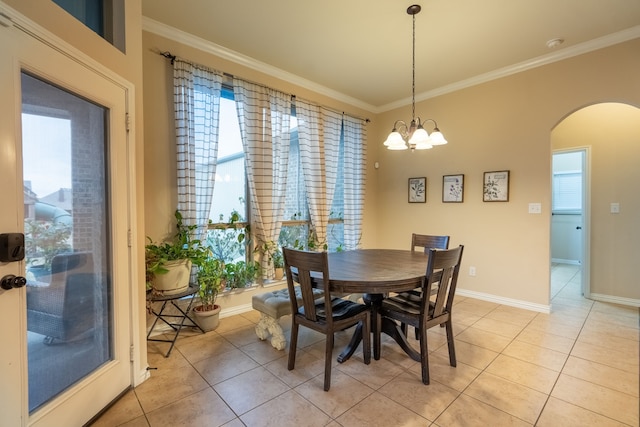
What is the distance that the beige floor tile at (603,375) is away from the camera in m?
1.93

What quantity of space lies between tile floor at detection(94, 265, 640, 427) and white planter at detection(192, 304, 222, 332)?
0.25ft

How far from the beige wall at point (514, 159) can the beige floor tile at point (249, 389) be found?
2989mm

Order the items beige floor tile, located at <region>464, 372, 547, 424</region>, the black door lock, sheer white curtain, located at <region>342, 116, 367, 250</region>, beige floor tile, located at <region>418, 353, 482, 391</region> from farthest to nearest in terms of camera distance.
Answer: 1. sheer white curtain, located at <region>342, 116, 367, 250</region>
2. beige floor tile, located at <region>418, 353, 482, 391</region>
3. beige floor tile, located at <region>464, 372, 547, 424</region>
4. the black door lock

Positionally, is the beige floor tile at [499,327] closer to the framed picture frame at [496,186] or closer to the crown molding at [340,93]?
the framed picture frame at [496,186]

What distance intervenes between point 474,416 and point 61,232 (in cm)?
244

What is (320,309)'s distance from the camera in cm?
215

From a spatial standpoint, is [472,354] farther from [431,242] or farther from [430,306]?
[431,242]

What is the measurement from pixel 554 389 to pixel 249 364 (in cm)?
208

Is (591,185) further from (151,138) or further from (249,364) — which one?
(151,138)

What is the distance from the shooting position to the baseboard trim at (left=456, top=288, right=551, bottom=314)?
3.31m

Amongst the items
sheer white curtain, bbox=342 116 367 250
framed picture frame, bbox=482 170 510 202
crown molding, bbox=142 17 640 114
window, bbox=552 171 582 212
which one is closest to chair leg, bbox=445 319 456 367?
framed picture frame, bbox=482 170 510 202

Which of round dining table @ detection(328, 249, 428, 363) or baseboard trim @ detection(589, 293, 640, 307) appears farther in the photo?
baseboard trim @ detection(589, 293, 640, 307)

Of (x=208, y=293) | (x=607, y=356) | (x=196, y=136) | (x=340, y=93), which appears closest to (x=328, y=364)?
(x=208, y=293)

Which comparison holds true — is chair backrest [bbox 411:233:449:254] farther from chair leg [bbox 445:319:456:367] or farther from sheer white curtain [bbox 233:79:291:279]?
sheer white curtain [bbox 233:79:291:279]
